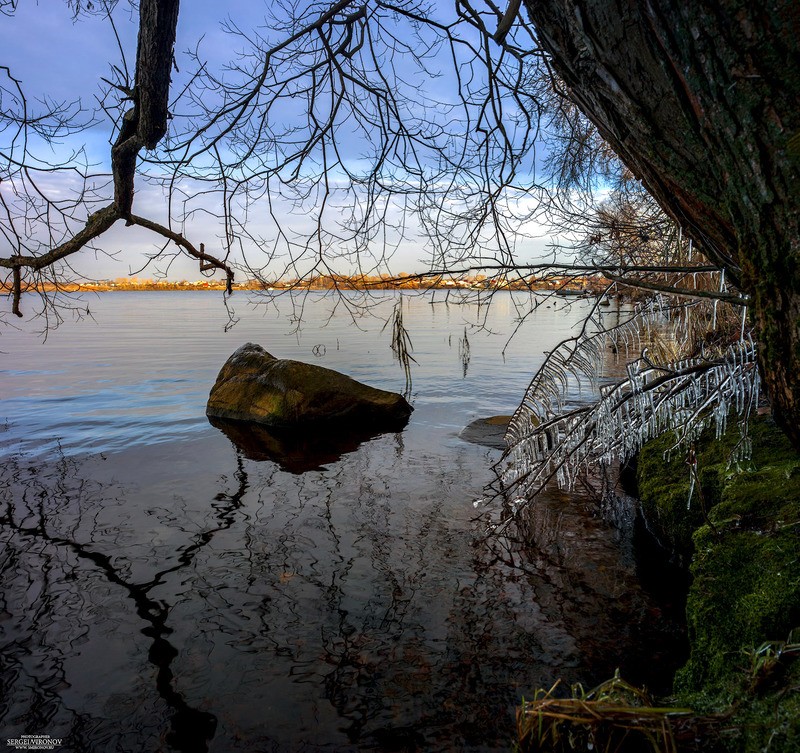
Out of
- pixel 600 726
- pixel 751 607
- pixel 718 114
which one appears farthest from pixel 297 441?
pixel 718 114

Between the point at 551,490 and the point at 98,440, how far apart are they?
24.7 feet

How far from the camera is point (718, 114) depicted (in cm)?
199

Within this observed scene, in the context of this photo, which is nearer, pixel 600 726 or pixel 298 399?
pixel 600 726

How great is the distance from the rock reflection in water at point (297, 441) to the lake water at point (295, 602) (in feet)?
0.97

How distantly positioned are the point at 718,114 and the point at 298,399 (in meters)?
8.79

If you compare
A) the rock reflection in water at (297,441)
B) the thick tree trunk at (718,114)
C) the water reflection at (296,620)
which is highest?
the thick tree trunk at (718,114)

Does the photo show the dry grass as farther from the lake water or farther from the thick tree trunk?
the thick tree trunk

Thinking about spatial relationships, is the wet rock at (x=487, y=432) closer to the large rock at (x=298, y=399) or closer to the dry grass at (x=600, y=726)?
the large rock at (x=298, y=399)

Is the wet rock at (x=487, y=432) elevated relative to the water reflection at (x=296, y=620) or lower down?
elevated

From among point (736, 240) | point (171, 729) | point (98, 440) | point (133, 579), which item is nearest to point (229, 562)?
point (133, 579)

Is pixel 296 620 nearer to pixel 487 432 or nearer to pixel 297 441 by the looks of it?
pixel 297 441

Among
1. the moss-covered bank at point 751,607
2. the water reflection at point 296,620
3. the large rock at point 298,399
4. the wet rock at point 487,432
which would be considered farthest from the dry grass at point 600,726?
the large rock at point 298,399

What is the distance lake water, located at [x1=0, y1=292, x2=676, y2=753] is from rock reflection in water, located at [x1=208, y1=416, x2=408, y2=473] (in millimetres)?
297

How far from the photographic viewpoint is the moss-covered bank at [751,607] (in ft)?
6.32
